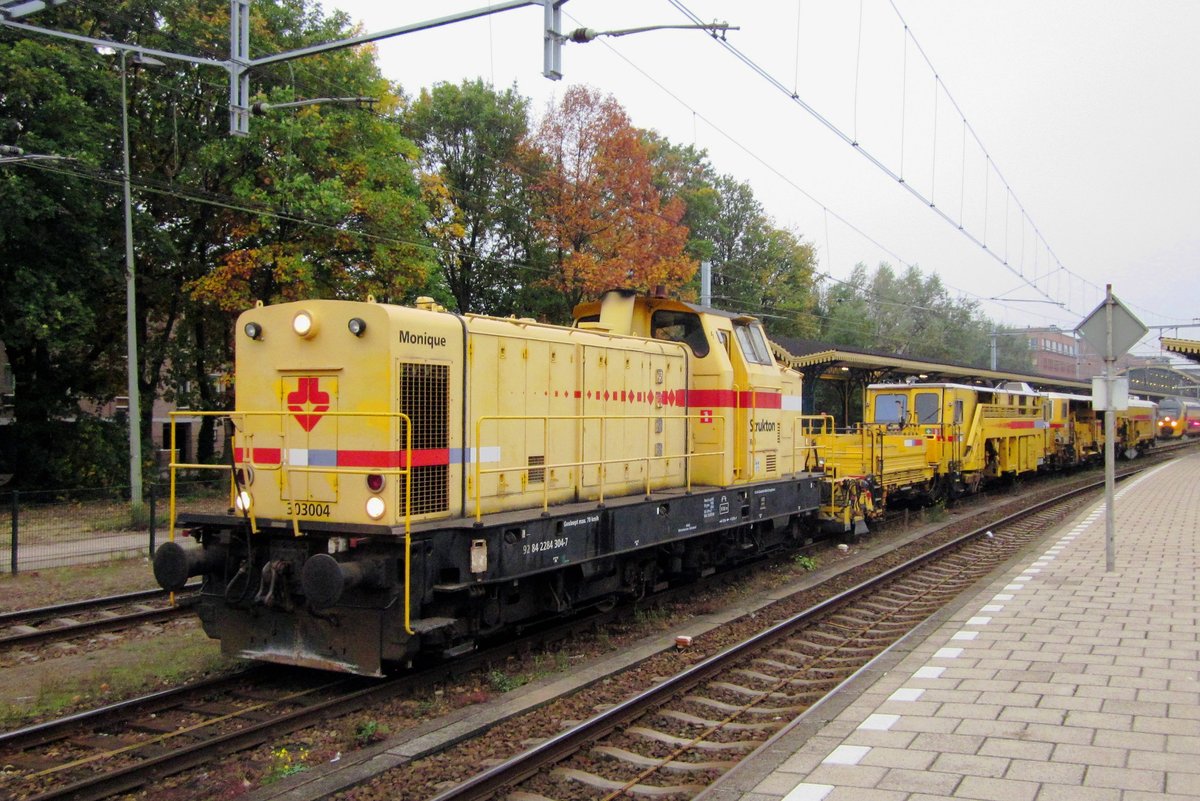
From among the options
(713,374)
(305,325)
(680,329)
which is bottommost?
(713,374)

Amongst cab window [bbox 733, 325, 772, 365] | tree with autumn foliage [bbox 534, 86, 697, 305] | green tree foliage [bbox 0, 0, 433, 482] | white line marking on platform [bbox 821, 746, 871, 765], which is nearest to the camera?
white line marking on platform [bbox 821, 746, 871, 765]

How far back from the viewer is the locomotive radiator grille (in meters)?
6.93

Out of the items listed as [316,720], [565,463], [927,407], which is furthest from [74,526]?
[927,407]

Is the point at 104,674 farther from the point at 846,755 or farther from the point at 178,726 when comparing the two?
the point at 846,755

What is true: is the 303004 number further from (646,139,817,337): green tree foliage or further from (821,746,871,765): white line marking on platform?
(646,139,817,337): green tree foliage

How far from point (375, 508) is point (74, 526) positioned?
10.1 m

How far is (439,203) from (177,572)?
26119 millimetres

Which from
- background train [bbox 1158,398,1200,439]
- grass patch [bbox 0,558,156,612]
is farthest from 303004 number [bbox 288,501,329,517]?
background train [bbox 1158,398,1200,439]

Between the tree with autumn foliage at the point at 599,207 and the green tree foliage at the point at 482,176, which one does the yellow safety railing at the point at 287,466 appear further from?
the green tree foliage at the point at 482,176

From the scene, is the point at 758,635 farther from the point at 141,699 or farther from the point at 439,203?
the point at 439,203

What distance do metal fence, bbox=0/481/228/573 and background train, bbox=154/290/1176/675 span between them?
520 cm

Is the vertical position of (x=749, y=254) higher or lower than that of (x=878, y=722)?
higher

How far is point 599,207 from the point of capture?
3092cm

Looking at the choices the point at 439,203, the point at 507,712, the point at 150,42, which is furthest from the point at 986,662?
the point at 439,203
